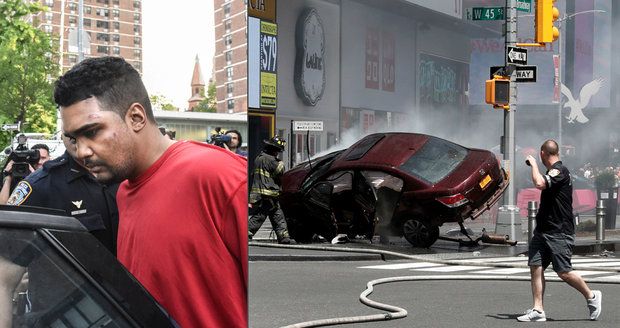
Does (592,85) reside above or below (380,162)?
above

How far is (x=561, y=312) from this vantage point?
21.1 feet

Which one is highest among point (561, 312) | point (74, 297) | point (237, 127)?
point (237, 127)

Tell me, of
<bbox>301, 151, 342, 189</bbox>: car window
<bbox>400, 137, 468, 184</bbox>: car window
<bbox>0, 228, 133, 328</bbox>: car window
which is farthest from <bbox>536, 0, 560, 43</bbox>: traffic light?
<bbox>0, 228, 133, 328</bbox>: car window

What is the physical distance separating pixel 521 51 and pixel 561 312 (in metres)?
3.51

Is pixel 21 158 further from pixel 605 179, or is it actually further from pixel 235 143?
pixel 605 179

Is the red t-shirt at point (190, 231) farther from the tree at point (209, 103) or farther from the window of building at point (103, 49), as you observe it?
the window of building at point (103, 49)

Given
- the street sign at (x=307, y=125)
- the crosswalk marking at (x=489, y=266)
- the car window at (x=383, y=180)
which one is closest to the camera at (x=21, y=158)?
the street sign at (x=307, y=125)

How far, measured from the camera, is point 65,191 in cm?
141

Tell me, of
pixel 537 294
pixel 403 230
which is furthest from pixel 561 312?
pixel 403 230

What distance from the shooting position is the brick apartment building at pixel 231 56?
68.9 inches

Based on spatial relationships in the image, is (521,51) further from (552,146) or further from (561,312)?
(561,312)

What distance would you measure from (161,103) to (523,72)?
2122 mm

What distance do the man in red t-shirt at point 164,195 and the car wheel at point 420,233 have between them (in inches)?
69.9

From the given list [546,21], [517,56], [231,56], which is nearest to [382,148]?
[517,56]
